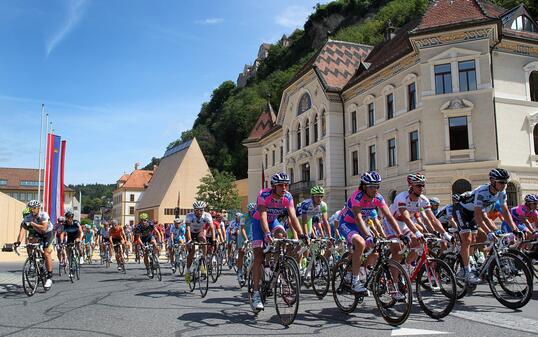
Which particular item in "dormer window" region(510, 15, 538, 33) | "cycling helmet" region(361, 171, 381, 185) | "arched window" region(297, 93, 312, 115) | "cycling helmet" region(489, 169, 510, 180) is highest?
"dormer window" region(510, 15, 538, 33)

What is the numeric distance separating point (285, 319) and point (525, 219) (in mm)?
7142

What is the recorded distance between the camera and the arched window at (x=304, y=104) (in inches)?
1705

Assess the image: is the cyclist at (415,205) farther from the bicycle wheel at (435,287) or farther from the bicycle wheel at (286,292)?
the bicycle wheel at (286,292)

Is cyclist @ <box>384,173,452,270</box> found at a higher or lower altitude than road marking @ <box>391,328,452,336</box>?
higher

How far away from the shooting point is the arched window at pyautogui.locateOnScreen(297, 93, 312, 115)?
142 ft

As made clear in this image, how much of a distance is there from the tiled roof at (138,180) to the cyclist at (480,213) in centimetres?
11324

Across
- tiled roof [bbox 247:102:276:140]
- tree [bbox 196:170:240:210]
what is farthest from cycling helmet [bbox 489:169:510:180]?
tiled roof [bbox 247:102:276:140]

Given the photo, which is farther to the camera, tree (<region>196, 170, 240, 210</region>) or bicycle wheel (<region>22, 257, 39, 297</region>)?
tree (<region>196, 170, 240, 210</region>)

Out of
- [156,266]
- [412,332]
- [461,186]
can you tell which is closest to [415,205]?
[412,332]

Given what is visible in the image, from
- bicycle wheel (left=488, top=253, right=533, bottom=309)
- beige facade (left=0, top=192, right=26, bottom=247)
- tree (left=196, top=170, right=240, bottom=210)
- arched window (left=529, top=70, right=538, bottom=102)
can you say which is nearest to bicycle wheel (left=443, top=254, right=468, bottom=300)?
bicycle wheel (left=488, top=253, right=533, bottom=309)

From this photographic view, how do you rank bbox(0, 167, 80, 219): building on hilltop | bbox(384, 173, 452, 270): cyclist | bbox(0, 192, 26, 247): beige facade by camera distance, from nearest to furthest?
bbox(384, 173, 452, 270): cyclist
bbox(0, 192, 26, 247): beige facade
bbox(0, 167, 80, 219): building on hilltop

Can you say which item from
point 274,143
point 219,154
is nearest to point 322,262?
point 274,143

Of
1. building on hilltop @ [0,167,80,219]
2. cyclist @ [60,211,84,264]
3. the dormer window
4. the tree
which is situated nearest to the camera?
cyclist @ [60,211,84,264]

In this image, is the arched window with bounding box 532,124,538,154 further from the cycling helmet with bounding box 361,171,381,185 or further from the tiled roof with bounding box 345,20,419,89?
the cycling helmet with bounding box 361,171,381,185
